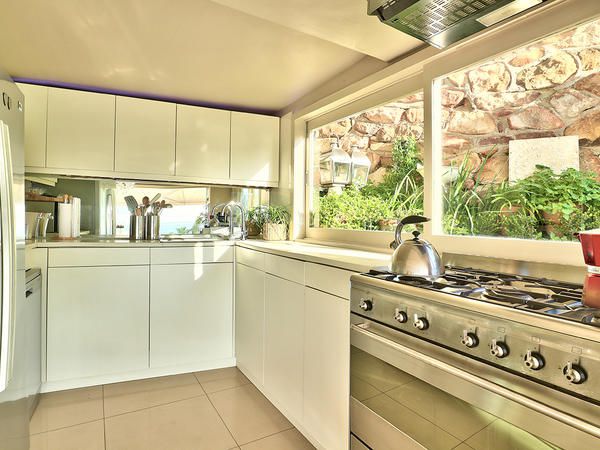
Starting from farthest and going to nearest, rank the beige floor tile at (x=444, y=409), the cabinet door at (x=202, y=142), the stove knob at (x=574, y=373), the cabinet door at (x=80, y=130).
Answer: the cabinet door at (x=202, y=142) < the cabinet door at (x=80, y=130) < the beige floor tile at (x=444, y=409) < the stove knob at (x=574, y=373)

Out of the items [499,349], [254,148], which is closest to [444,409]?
[499,349]

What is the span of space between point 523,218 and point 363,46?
1.15 metres

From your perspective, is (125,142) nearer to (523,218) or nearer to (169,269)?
(169,269)

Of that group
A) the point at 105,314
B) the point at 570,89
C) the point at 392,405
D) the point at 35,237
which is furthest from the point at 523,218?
the point at 35,237

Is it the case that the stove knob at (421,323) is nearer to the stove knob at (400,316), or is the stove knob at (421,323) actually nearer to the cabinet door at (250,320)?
the stove knob at (400,316)

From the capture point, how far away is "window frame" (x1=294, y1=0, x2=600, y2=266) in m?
1.41

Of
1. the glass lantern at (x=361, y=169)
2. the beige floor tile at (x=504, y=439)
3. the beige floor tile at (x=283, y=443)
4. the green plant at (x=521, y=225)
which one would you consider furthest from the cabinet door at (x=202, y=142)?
the beige floor tile at (x=504, y=439)

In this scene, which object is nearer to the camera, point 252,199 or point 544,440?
point 544,440

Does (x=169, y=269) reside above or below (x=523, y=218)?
below

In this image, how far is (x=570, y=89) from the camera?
4.77 feet

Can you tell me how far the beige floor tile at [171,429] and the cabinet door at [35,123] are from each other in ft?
6.02

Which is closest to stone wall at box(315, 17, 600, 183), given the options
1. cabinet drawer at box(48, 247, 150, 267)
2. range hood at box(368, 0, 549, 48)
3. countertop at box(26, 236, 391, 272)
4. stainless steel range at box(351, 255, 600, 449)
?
range hood at box(368, 0, 549, 48)

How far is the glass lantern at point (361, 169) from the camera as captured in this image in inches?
102

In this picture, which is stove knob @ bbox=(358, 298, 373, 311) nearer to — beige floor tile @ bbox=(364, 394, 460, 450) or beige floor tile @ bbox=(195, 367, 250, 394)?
beige floor tile @ bbox=(364, 394, 460, 450)
